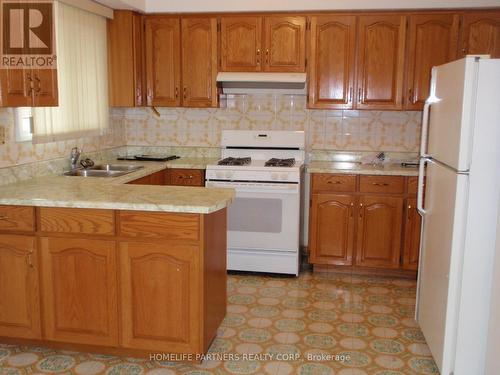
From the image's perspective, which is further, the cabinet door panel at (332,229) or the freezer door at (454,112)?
the cabinet door panel at (332,229)

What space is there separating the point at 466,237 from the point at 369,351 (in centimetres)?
99

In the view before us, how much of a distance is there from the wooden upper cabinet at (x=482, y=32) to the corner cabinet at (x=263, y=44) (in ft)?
4.36

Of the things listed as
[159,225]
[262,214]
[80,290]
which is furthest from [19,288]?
[262,214]

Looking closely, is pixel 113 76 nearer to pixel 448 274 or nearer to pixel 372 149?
pixel 372 149

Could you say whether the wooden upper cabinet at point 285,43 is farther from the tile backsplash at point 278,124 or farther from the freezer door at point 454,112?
the freezer door at point 454,112

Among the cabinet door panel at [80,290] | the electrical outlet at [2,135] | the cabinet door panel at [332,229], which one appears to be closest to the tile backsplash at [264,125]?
the cabinet door panel at [332,229]

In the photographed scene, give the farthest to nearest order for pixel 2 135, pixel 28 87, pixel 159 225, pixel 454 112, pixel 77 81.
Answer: pixel 77 81 < pixel 2 135 < pixel 28 87 < pixel 159 225 < pixel 454 112

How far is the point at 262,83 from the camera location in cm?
454

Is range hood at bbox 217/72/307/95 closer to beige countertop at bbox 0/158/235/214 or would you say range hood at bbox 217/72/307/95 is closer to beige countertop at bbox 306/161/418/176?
beige countertop at bbox 306/161/418/176

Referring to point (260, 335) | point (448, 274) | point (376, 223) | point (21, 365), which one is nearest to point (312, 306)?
point (260, 335)

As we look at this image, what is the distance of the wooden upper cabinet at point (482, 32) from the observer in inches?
163

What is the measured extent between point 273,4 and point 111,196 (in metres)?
2.40
